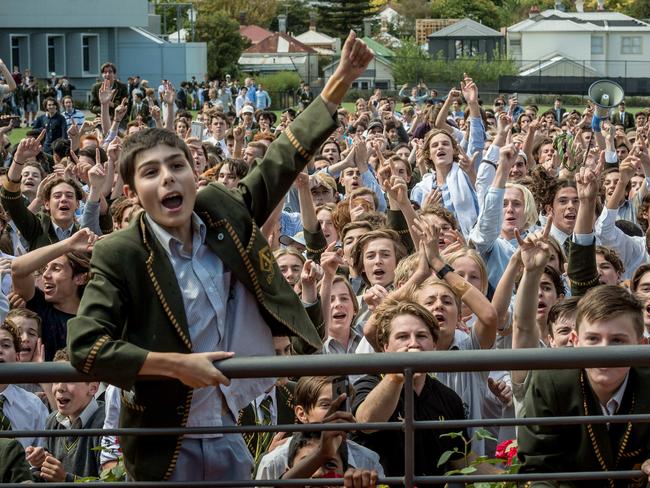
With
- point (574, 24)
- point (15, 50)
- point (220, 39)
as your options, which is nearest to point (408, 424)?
point (15, 50)

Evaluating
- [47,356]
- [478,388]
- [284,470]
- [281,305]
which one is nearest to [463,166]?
[47,356]

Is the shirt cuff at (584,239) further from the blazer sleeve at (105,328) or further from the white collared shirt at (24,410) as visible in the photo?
the blazer sleeve at (105,328)

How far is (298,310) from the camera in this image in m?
4.54

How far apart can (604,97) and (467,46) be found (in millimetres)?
73957

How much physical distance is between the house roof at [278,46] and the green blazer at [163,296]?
108950mm

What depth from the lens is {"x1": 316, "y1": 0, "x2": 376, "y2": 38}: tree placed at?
12272 centimetres

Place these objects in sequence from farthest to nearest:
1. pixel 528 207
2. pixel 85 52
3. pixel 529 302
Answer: pixel 85 52 → pixel 528 207 → pixel 529 302

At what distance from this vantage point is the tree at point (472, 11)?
135m

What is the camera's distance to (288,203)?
13.2 meters

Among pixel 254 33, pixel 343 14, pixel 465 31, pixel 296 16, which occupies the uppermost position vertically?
pixel 296 16

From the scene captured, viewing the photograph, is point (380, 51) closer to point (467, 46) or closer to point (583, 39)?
point (467, 46)

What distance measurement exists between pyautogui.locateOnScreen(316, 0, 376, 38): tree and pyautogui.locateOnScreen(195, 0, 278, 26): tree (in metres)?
7.95

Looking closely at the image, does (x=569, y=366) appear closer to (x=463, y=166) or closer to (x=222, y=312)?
(x=222, y=312)

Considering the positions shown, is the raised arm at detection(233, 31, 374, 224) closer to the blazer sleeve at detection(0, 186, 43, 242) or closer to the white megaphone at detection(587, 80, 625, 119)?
the blazer sleeve at detection(0, 186, 43, 242)
